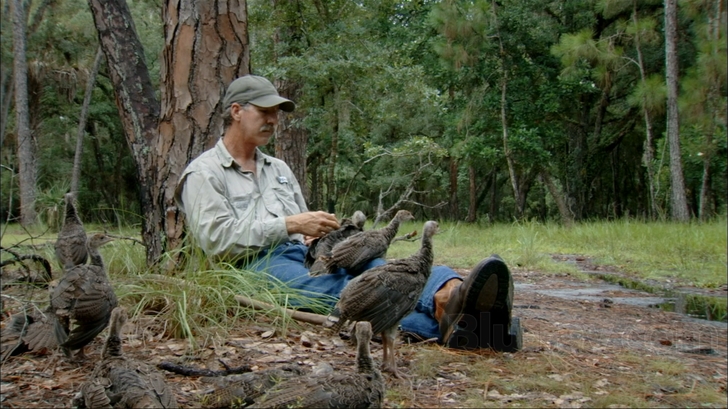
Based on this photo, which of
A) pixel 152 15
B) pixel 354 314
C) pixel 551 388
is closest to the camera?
pixel 551 388

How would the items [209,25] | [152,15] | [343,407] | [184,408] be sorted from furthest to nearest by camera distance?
[152,15] → [209,25] → [184,408] → [343,407]

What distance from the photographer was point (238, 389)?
2.85m

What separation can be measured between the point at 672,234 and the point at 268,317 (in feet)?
26.0

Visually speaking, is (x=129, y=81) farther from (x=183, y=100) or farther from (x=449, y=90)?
(x=449, y=90)

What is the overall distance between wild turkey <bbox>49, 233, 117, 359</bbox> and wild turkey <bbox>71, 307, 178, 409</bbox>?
0.47 meters

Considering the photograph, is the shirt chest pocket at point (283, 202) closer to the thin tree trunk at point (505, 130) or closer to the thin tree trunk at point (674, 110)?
the thin tree trunk at point (674, 110)

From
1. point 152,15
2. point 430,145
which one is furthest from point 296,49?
point 152,15

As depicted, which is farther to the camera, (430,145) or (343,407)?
(430,145)

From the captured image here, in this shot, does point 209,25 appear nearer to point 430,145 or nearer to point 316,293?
point 316,293

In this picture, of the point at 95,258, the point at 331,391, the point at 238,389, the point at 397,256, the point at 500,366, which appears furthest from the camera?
the point at 397,256

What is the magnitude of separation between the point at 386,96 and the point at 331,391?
1168 cm

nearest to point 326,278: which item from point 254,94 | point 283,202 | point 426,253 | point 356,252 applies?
point 356,252

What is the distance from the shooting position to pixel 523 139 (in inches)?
677

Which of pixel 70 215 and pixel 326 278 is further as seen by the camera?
pixel 70 215
